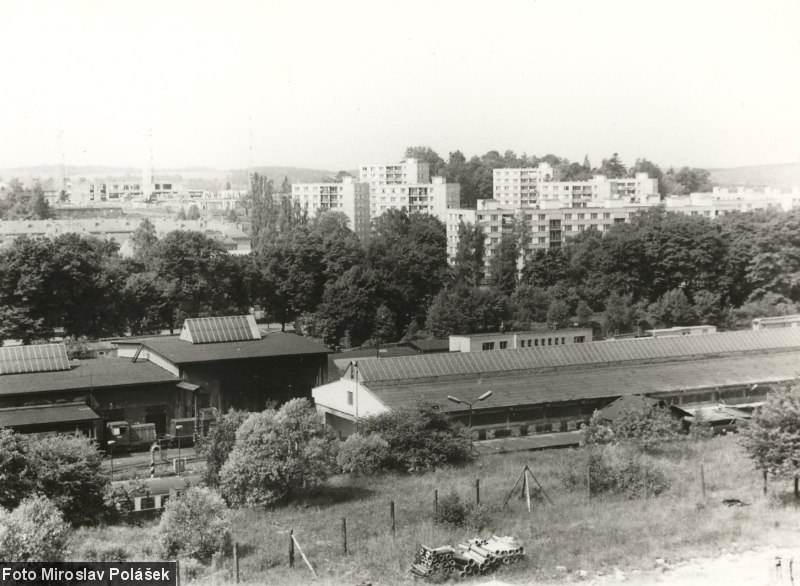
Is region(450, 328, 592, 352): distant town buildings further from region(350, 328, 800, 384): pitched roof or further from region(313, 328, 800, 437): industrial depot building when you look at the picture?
region(313, 328, 800, 437): industrial depot building

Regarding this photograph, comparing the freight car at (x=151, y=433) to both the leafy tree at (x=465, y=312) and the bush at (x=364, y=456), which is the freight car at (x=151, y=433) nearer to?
the bush at (x=364, y=456)

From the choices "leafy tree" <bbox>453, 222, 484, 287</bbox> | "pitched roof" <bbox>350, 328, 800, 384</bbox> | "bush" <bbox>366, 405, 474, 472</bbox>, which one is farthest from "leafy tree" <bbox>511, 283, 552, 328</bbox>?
"bush" <bbox>366, 405, 474, 472</bbox>

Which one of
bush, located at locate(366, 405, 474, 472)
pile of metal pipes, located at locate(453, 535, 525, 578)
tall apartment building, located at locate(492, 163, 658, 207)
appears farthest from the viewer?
tall apartment building, located at locate(492, 163, 658, 207)

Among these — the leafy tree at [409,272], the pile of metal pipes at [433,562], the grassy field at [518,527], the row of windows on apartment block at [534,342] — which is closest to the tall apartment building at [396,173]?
the leafy tree at [409,272]

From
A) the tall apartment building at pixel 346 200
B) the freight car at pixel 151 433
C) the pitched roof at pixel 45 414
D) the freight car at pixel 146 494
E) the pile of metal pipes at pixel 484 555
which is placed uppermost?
the tall apartment building at pixel 346 200

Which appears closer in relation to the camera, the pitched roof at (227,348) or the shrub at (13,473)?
the shrub at (13,473)
